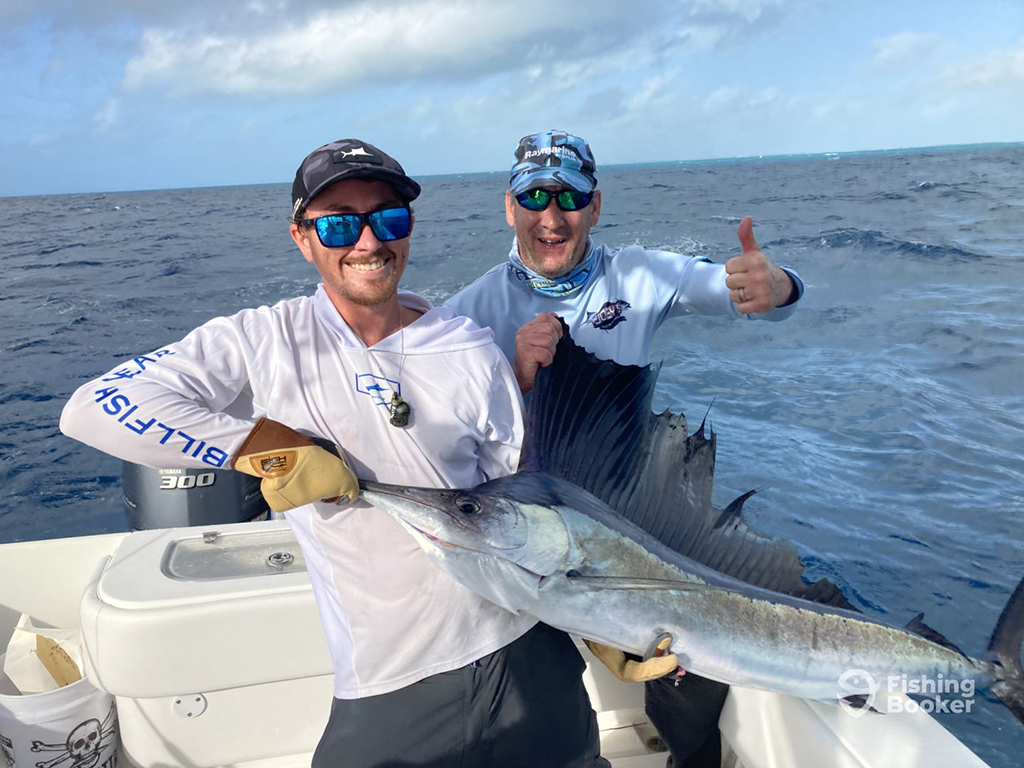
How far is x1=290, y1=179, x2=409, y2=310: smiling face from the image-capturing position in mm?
1558

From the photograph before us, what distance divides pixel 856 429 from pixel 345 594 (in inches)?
188

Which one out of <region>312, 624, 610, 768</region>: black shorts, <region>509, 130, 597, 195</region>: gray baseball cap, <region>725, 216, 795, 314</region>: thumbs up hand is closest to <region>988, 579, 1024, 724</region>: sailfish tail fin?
<region>725, 216, 795, 314</region>: thumbs up hand

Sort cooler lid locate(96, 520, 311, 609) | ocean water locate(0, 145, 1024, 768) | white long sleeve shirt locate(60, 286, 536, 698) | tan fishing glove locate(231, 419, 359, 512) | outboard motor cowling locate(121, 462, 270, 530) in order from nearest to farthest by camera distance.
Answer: tan fishing glove locate(231, 419, 359, 512) → white long sleeve shirt locate(60, 286, 536, 698) → cooler lid locate(96, 520, 311, 609) → outboard motor cowling locate(121, 462, 270, 530) → ocean water locate(0, 145, 1024, 768)

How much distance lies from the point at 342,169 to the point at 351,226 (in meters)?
0.12

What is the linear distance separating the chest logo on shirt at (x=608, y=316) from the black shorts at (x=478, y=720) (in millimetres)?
920

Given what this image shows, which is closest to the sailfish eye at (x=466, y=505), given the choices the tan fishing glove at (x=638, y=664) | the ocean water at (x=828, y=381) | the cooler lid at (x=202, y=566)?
the tan fishing glove at (x=638, y=664)

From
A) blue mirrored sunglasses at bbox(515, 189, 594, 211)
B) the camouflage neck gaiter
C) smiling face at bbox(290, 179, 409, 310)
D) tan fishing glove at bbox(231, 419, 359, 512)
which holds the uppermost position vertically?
blue mirrored sunglasses at bbox(515, 189, 594, 211)

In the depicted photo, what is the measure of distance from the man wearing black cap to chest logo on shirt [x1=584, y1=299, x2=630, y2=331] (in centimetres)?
65

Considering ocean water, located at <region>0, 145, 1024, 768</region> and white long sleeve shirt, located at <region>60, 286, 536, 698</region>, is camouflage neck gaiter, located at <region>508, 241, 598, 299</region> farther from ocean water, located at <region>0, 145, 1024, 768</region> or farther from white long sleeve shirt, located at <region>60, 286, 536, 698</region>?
ocean water, located at <region>0, 145, 1024, 768</region>

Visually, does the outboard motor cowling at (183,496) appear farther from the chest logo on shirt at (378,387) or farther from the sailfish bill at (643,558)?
the sailfish bill at (643,558)

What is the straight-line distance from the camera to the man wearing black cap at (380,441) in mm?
1497

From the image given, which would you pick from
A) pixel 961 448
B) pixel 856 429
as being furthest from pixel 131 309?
pixel 961 448

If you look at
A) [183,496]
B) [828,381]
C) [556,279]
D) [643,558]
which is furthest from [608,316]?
[828,381]

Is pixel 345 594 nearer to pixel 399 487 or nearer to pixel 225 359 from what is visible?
pixel 399 487
